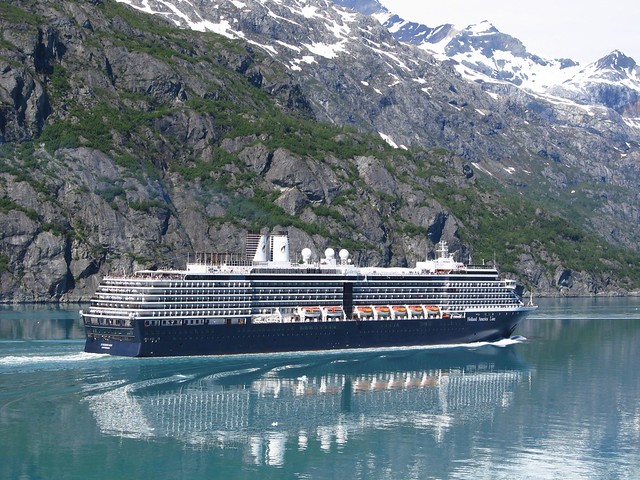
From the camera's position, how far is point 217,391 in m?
102

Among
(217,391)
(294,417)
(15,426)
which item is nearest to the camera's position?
(15,426)

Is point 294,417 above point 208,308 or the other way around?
the other way around

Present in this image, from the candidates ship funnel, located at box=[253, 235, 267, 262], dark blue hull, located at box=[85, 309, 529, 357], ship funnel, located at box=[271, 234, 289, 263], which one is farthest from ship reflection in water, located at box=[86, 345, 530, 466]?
ship funnel, located at box=[271, 234, 289, 263]

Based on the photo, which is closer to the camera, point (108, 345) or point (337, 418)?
point (337, 418)

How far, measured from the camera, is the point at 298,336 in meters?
129

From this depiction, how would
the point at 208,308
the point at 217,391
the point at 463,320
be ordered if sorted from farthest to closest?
the point at 463,320 < the point at 208,308 < the point at 217,391

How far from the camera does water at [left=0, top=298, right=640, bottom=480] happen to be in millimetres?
75938

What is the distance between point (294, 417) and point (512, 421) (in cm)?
1930

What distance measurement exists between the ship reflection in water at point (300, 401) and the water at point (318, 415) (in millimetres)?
199

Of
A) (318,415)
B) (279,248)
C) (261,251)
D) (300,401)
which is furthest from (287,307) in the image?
(318,415)

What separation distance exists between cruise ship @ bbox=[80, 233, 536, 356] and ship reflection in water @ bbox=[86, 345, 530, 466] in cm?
420

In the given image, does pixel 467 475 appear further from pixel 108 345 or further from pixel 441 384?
pixel 108 345

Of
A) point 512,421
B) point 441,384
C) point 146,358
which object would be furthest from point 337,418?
point 146,358

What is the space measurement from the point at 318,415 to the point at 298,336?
36.0 m
